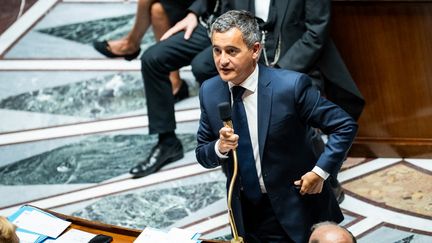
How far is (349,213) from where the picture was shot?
13.5 ft

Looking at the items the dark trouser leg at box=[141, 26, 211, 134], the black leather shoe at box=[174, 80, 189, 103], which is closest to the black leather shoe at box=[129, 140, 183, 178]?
the dark trouser leg at box=[141, 26, 211, 134]

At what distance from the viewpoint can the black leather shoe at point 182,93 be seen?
16.6 ft

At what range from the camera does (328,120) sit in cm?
288

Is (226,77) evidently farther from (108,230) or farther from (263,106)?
(108,230)

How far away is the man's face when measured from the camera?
278 cm

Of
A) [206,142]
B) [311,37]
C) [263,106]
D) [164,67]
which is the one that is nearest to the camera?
[263,106]

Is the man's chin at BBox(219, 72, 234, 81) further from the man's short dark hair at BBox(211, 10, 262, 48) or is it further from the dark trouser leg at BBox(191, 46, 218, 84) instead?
the dark trouser leg at BBox(191, 46, 218, 84)

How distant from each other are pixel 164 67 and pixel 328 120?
5.84ft

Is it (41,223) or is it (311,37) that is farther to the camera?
(311,37)

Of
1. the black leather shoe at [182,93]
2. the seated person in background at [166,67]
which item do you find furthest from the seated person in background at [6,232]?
the black leather shoe at [182,93]

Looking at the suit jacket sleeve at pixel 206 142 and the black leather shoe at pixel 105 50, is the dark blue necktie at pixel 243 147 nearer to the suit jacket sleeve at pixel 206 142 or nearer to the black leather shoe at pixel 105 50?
the suit jacket sleeve at pixel 206 142

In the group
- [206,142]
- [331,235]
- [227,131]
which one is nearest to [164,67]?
[206,142]

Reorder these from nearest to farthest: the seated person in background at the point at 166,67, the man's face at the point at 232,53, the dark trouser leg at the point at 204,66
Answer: the man's face at the point at 232,53 < the dark trouser leg at the point at 204,66 < the seated person in background at the point at 166,67

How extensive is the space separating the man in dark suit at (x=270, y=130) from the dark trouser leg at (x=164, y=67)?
1.48 meters
